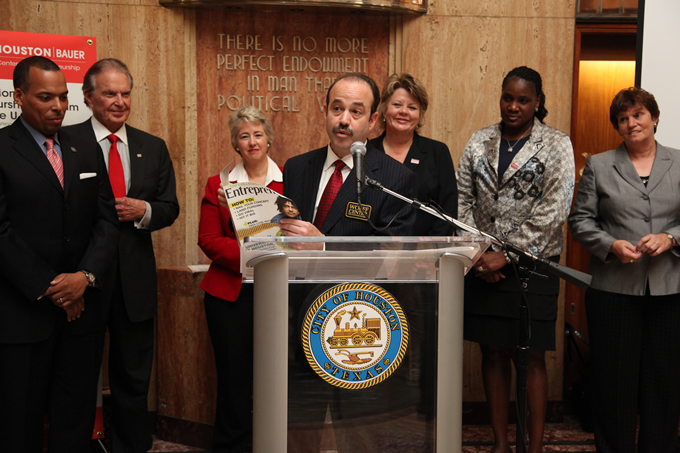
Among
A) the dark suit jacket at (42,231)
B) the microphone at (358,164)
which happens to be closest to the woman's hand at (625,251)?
the microphone at (358,164)

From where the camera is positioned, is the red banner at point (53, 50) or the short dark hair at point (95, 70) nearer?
the short dark hair at point (95, 70)

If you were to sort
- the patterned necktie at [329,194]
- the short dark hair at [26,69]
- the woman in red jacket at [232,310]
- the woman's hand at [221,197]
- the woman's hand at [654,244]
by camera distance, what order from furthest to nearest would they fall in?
the woman in red jacket at [232,310], the woman's hand at [221,197], the woman's hand at [654,244], the short dark hair at [26,69], the patterned necktie at [329,194]

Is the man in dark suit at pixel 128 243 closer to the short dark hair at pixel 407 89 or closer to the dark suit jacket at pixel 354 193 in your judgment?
the dark suit jacket at pixel 354 193

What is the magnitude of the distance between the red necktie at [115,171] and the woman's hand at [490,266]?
1.87 meters

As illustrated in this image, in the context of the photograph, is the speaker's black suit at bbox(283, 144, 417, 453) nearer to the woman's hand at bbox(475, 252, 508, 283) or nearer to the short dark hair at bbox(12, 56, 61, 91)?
the woman's hand at bbox(475, 252, 508, 283)

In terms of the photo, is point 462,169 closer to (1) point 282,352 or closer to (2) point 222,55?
(2) point 222,55

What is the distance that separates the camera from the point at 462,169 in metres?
3.47

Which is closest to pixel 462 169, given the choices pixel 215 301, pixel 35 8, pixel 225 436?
→ pixel 215 301

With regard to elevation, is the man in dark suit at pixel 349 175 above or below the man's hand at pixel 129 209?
above

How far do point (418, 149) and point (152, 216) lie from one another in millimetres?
1426

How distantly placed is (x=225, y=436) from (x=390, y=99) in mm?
1993

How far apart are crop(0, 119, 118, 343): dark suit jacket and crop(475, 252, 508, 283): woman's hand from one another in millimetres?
1796

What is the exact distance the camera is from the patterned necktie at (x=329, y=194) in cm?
239

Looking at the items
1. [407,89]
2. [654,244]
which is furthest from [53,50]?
[654,244]
